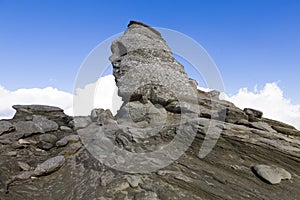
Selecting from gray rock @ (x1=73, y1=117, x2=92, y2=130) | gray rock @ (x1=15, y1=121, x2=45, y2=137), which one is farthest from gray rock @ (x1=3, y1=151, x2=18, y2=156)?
gray rock @ (x1=73, y1=117, x2=92, y2=130)

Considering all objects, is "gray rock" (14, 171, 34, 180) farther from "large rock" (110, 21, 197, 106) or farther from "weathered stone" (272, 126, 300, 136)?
"weathered stone" (272, 126, 300, 136)

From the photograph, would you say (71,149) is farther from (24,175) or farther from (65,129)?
(65,129)

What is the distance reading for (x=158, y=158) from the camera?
11547 mm

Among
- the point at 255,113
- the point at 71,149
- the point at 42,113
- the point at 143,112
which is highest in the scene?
the point at 255,113

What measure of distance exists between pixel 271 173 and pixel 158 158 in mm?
4900

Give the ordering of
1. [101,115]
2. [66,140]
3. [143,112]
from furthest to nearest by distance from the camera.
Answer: [101,115]
[143,112]
[66,140]

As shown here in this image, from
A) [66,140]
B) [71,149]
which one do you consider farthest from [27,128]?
[71,149]

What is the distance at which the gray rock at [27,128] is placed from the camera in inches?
689

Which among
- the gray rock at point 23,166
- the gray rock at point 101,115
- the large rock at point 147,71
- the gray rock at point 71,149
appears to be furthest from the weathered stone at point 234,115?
the gray rock at point 23,166

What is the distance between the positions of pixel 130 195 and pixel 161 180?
1.49 m

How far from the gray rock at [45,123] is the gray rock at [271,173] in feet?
48.7

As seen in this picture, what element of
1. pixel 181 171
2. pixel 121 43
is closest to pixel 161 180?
pixel 181 171

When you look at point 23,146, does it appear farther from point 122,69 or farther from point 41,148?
point 122,69

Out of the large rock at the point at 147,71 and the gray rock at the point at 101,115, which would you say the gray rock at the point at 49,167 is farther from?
the large rock at the point at 147,71
